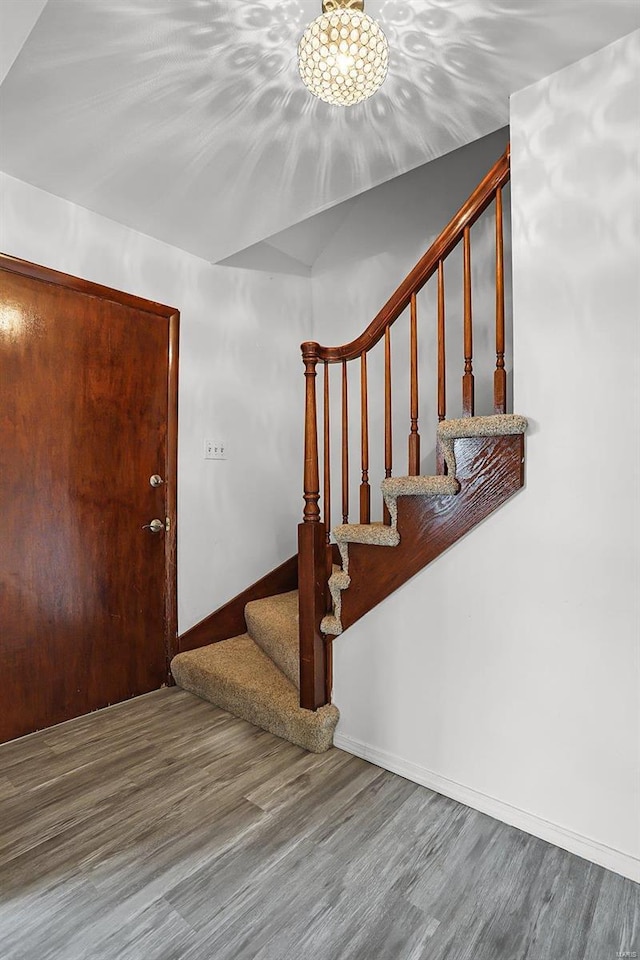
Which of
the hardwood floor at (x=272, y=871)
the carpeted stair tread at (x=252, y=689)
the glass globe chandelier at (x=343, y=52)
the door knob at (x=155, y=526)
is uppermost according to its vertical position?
the glass globe chandelier at (x=343, y=52)

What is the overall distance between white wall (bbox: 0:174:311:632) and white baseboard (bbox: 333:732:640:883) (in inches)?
47.7

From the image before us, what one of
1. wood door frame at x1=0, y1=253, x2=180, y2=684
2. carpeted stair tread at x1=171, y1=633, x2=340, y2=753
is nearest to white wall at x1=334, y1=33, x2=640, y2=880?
carpeted stair tread at x1=171, y1=633, x2=340, y2=753

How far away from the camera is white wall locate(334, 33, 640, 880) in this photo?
Result: 1.33m

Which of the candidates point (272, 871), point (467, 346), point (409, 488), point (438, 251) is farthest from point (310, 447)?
point (272, 871)

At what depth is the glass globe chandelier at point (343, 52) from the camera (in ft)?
4.20

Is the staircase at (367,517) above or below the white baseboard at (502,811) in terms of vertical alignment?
above

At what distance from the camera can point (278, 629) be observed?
7.49 ft

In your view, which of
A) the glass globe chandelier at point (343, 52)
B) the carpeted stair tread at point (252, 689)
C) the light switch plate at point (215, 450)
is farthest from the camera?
the light switch plate at point (215, 450)

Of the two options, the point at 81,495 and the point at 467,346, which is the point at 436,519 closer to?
the point at 467,346

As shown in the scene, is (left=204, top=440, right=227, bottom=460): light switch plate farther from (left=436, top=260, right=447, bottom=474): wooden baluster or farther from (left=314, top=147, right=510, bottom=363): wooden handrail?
(left=436, top=260, right=447, bottom=474): wooden baluster

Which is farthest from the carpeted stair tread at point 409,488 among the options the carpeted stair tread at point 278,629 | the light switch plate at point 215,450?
the light switch plate at point 215,450

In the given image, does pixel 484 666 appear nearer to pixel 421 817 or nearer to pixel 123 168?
pixel 421 817

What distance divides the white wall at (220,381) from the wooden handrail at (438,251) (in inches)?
41.4

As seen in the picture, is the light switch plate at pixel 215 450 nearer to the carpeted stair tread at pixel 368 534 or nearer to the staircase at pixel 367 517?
the staircase at pixel 367 517
